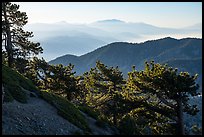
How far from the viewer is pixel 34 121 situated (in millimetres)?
19312

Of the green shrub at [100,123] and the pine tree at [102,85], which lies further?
the pine tree at [102,85]

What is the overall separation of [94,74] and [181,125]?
17.2 meters

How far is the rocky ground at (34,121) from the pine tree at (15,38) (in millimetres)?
17994

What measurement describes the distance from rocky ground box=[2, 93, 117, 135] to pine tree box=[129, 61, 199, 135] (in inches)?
324

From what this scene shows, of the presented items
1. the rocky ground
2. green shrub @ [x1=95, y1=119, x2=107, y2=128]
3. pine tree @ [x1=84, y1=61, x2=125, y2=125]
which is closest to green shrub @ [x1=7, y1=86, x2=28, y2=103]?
the rocky ground

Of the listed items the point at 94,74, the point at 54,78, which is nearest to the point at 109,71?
the point at 94,74

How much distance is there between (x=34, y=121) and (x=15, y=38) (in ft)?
82.2

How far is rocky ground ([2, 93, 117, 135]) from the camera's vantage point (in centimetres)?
1705

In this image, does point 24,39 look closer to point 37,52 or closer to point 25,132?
point 37,52

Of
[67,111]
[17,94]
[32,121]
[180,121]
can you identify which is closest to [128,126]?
[67,111]

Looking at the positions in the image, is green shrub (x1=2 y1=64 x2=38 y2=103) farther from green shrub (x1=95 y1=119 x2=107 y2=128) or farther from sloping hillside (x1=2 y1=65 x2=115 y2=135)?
green shrub (x1=95 y1=119 x2=107 y2=128)

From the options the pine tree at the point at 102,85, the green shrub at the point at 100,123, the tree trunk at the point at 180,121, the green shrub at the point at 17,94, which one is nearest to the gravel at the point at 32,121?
the green shrub at the point at 17,94

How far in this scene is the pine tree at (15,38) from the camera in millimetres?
39650

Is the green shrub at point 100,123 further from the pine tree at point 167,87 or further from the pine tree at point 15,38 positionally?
the pine tree at point 15,38
